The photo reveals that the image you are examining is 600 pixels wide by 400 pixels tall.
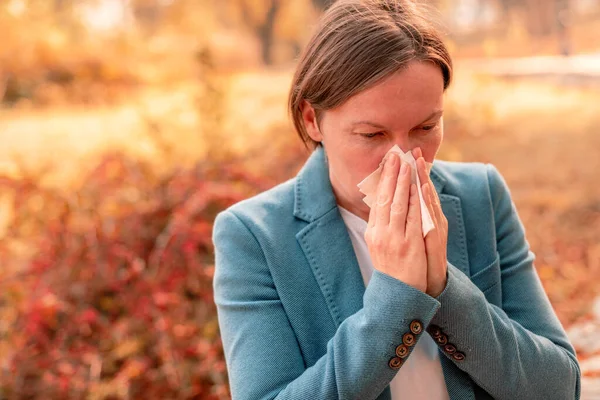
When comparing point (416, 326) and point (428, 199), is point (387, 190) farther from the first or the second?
point (416, 326)

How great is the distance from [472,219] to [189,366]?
1832 millimetres

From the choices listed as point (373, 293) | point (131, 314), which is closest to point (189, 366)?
point (131, 314)

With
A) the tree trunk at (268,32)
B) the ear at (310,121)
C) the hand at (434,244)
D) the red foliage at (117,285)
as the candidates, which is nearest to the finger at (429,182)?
the hand at (434,244)

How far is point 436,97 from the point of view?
1.51m

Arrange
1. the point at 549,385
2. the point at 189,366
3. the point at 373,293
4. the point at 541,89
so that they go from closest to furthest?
1. the point at 373,293
2. the point at 549,385
3. the point at 189,366
4. the point at 541,89

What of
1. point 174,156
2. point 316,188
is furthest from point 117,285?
point 316,188

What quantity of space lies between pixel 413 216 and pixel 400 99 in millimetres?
253

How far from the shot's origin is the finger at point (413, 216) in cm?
142

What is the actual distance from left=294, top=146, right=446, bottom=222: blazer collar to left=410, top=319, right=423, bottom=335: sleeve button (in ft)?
1.33

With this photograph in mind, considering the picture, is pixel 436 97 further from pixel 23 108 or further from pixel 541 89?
pixel 541 89

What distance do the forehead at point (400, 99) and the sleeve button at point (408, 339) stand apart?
0.44 metres

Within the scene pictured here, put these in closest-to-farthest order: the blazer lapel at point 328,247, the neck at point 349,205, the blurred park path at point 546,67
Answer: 1. the blazer lapel at point 328,247
2. the neck at point 349,205
3. the blurred park path at point 546,67

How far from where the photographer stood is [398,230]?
1.42 m

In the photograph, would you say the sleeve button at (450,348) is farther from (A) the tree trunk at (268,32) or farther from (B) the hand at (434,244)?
(A) the tree trunk at (268,32)
